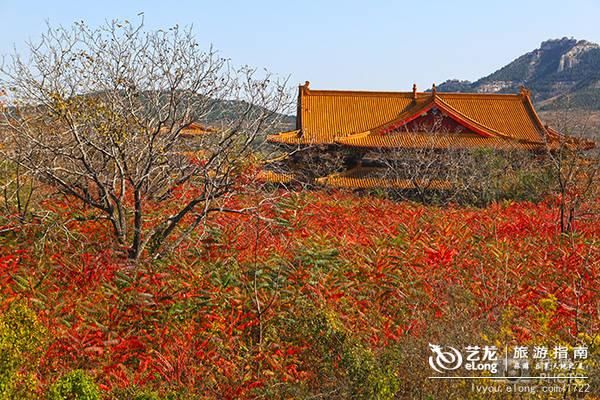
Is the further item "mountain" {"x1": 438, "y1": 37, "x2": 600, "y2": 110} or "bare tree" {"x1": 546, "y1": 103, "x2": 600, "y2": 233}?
"mountain" {"x1": 438, "y1": 37, "x2": 600, "y2": 110}

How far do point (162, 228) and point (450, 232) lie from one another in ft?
14.9

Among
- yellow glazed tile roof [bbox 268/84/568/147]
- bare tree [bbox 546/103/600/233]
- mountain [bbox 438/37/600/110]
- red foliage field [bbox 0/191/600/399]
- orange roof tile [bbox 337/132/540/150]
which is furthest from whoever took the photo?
mountain [bbox 438/37/600/110]

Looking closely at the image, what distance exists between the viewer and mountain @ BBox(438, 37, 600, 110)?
10744 centimetres

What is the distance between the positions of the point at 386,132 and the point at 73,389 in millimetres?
20696

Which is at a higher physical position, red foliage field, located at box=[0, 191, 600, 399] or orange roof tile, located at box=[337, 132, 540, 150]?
orange roof tile, located at box=[337, 132, 540, 150]

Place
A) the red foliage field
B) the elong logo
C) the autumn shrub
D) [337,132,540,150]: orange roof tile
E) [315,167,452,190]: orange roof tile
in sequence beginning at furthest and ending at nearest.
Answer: [337,132,540,150]: orange roof tile
[315,167,452,190]: orange roof tile
the red foliage field
the elong logo
the autumn shrub

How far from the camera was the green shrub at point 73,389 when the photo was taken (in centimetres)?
303

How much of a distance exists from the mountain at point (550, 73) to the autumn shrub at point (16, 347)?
100015 mm

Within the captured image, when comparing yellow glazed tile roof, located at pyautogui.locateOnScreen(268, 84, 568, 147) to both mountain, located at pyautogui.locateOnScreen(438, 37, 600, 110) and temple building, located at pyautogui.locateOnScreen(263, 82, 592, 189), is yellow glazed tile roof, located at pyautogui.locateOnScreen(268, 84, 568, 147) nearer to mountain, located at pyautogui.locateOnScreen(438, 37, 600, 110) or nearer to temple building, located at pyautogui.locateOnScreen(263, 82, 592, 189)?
temple building, located at pyautogui.locateOnScreen(263, 82, 592, 189)

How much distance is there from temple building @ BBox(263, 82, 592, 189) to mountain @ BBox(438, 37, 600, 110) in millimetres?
74272

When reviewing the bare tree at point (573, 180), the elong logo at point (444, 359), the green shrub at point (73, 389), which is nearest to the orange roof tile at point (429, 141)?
the bare tree at point (573, 180)

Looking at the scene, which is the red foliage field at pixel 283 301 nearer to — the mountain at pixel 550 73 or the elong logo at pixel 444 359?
the elong logo at pixel 444 359

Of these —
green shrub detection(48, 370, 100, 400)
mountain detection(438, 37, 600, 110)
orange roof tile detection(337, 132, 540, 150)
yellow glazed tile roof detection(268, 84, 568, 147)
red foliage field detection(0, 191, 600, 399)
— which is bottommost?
red foliage field detection(0, 191, 600, 399)

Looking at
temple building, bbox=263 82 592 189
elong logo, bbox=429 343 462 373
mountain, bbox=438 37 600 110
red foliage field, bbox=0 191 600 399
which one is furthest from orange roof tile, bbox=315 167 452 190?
mountain, bbox=438 37 600 110
